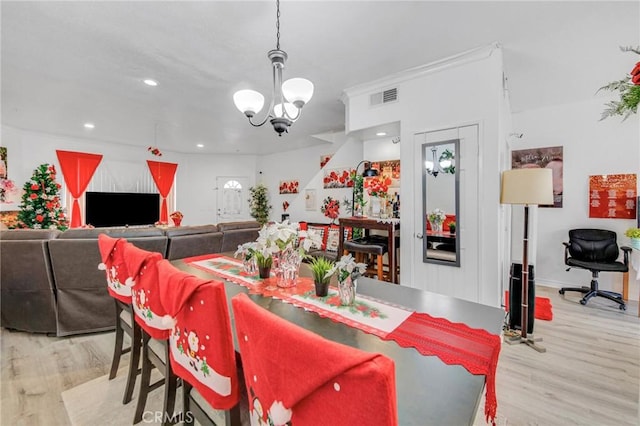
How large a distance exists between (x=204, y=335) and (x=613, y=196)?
516cm

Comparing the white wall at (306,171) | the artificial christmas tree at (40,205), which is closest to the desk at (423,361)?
the white wall at (306,171)

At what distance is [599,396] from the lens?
73.2 inches

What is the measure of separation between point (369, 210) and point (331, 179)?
192 centimetres

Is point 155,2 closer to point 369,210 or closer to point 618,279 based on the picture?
point 369,210

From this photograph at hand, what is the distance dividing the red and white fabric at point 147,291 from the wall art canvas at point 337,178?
4.33 meters

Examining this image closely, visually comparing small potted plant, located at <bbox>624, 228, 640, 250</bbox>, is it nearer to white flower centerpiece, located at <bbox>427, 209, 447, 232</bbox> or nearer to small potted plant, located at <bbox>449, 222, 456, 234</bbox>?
small potted plant, located at <bbox>449, 222, 456, 234</bbox>

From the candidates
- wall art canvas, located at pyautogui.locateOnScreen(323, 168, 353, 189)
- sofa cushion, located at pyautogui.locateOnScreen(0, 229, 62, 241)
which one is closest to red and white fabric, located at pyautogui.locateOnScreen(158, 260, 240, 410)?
sofa cushion, located at pyautogui.locateOnScreen(0, 229, 62, 241)

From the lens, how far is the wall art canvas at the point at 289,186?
6.94m

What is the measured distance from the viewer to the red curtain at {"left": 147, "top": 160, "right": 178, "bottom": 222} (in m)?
6.78

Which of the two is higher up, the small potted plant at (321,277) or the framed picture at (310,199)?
the framed picture at (310,199)

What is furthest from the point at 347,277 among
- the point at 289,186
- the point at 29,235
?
the point at 289,186

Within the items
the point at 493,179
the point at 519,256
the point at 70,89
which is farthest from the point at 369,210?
the point at 70,89

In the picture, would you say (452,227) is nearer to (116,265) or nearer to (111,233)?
(116,265)

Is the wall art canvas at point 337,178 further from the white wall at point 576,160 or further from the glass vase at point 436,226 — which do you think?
the white wall at point 576,160
